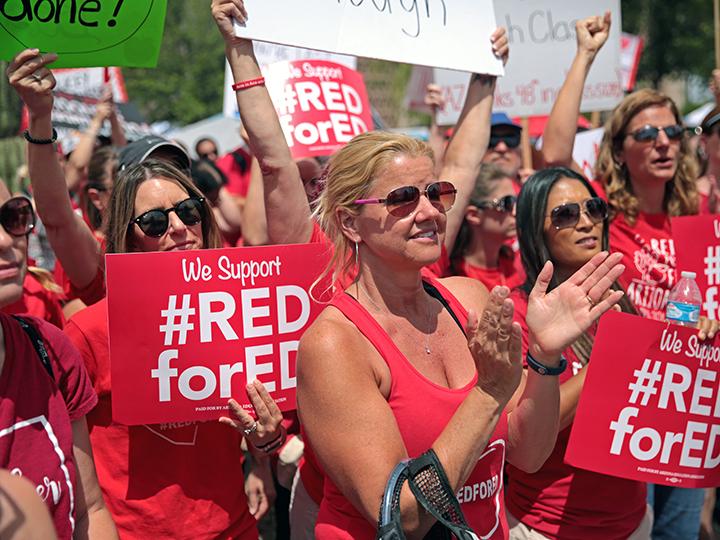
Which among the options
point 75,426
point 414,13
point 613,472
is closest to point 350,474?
point 75,426

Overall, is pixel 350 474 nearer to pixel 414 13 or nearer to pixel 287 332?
pixel 287 332

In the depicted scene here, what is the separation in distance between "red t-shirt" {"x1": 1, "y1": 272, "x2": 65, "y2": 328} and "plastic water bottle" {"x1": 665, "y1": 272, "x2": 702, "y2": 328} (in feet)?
7.85

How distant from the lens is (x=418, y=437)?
2.36m

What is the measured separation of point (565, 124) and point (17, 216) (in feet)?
8.65

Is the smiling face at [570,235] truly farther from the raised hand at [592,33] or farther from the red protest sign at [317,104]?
the red protest sign at [317,104]


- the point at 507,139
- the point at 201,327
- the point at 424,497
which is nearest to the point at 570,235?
the point at 201,327

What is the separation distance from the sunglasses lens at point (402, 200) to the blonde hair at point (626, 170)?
2.12 metres

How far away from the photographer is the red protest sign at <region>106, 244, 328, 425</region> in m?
2.83

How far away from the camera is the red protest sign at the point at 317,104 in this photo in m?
4.79

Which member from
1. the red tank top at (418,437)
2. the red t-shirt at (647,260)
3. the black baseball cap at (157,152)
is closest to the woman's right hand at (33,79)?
the black baseball cap at (157,152)

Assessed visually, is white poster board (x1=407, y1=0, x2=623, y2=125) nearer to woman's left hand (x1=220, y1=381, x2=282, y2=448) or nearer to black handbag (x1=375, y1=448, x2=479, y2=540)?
woman's left hand (x1=220, y1=381, x2=282, y2=448)

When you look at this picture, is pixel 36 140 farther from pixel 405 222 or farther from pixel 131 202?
pixel 405 222

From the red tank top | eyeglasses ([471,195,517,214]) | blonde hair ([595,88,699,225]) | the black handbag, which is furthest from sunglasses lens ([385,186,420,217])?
eyeglasses ([471,195,517,214])

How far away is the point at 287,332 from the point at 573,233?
1204mm
